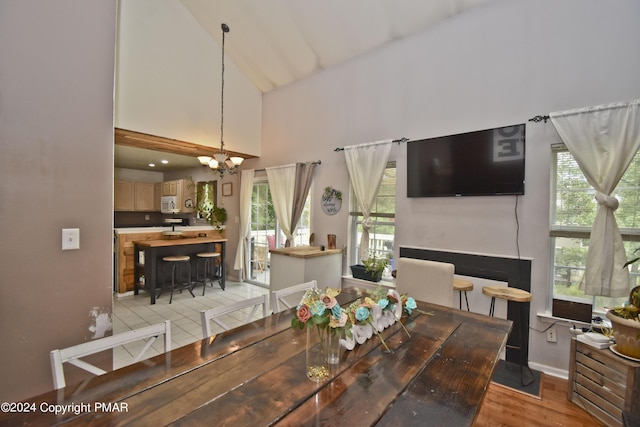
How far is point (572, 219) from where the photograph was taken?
256 centimetres

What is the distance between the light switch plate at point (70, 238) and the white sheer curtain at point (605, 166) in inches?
142

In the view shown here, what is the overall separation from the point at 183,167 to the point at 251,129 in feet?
9.45

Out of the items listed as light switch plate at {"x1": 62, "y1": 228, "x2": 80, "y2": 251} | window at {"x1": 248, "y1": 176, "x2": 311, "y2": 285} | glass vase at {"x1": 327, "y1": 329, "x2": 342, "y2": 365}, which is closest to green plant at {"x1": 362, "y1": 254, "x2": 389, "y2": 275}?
window at {"x1": 248, "y1": 176, "x2": 311, "y2": 285}

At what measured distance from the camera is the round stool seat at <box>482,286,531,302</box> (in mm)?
2361

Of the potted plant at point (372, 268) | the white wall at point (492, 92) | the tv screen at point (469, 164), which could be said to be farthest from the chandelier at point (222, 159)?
the tv screen at point (469, 164)

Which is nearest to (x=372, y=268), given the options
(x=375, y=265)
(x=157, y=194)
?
(x=375, y=265)

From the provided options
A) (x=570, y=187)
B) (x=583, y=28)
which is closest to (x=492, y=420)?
(x=570, y=187)

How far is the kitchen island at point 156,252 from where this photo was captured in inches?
173

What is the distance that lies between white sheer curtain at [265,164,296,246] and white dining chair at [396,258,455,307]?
7.86 ft

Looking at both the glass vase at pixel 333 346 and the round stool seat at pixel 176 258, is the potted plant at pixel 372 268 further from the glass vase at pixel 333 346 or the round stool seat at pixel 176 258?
the round stool seat at pixel 176 258

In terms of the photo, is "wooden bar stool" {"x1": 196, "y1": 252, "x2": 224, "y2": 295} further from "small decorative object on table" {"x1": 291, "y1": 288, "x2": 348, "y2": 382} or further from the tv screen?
"small decorative object on table" {"x1": 291, "y1": 288, "x2": 348, "y2": 382}

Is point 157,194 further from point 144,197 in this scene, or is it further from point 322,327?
point 322,327

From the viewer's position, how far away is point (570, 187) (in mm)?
2574

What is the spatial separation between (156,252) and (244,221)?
59.1 inches
